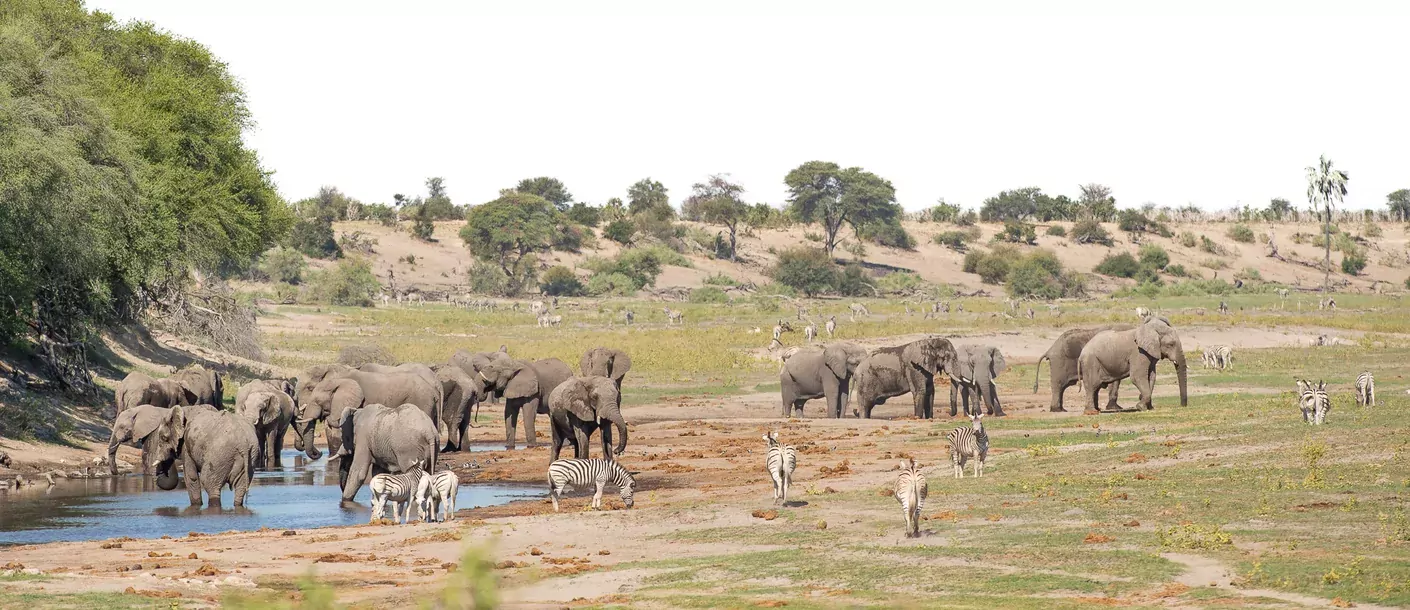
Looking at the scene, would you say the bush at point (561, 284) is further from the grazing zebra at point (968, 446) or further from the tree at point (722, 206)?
the grazing zebra at point (968, 446)

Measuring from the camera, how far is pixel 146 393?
96.3 feet

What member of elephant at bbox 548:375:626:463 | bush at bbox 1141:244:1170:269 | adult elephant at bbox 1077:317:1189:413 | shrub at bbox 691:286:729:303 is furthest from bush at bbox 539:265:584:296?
elephant at bbox 548:375:626:463

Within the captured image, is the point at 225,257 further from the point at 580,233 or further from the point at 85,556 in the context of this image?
the point at 580,233

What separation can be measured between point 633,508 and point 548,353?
38231 mm

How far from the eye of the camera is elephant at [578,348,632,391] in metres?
36.3

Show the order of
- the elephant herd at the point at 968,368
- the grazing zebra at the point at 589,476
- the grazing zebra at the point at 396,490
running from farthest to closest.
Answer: the elephant herd at the point at 968,368 < the grazing zebra at the point at 589,476 < the grazing zebra at the point at 396,490

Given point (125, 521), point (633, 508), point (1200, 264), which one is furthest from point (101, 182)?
point (1200, 264)

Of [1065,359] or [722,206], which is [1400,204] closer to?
[722,206]

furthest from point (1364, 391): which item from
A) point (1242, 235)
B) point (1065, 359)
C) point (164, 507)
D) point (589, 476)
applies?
point (1242, 235)

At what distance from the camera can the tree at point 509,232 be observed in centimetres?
12644

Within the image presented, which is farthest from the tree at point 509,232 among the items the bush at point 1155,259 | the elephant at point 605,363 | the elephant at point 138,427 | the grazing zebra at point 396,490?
the grazing zebra at point 396,490

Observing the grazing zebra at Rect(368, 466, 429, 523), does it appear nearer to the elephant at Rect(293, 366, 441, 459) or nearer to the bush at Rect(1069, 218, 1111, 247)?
the elephant at Rect(293, 366, 441, 459)

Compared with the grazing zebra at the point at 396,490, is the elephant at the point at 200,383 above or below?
above

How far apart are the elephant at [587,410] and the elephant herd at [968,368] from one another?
1061 cm
